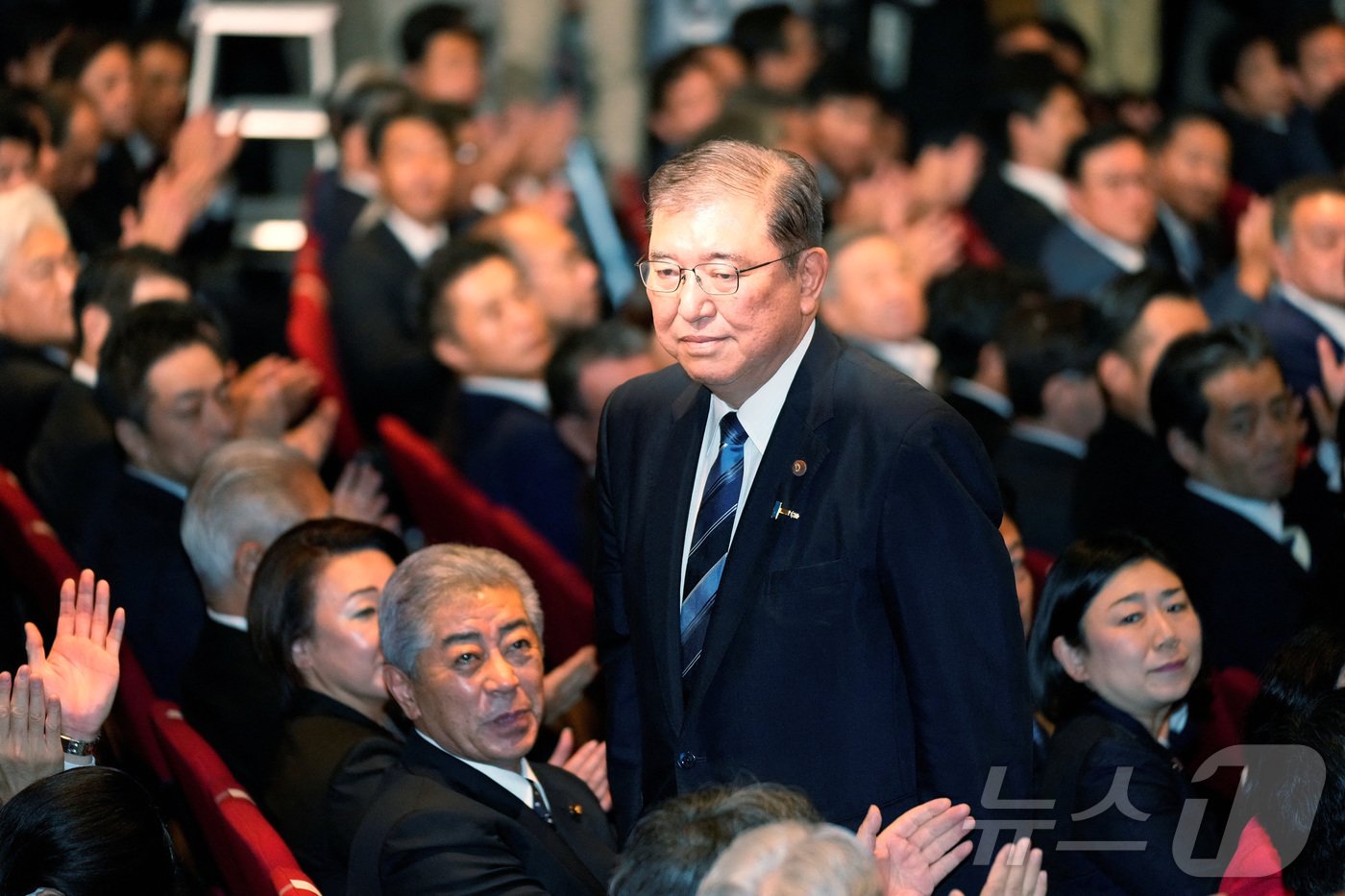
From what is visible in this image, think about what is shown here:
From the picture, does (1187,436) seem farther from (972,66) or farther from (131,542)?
(972,66)

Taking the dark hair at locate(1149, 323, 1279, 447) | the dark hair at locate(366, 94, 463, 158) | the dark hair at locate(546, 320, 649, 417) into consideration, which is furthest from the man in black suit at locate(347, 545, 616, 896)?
the dark hair at locate(366, 94, 463, 158)

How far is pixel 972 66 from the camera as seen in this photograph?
8.80 metres

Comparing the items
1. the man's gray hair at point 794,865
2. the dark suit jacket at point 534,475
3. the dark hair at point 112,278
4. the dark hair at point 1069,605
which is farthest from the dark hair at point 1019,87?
the man's gray hair at point 794,865

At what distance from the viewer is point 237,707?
3.11 m

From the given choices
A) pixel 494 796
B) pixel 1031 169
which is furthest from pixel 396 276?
pixel 494 796

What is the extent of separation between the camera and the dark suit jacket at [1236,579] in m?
3.64

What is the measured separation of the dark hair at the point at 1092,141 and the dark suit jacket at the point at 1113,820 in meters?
4.03

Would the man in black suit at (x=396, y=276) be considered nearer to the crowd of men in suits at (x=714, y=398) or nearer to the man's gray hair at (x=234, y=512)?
the crowd of men in suits at (x=714, y=398)

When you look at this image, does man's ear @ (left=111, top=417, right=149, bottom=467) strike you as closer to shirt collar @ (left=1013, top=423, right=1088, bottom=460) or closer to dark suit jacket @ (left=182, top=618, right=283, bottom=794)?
dark suit jacket @ (left=182, top=618, right=283, bottom=794)

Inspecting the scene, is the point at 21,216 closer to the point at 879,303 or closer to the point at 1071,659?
the point at 879,303

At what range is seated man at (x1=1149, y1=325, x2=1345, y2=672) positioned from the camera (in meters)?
3.68

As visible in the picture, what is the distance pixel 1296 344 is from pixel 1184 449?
112 cm

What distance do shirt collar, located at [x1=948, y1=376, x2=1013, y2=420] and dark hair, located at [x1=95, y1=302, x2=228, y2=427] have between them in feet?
7.03

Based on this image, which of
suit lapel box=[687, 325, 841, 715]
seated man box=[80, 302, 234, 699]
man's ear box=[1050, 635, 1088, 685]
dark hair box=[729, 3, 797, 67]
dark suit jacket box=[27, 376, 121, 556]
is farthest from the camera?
dark hair box=[729, 3, 797, 67]
